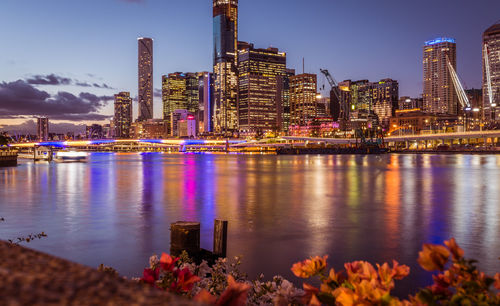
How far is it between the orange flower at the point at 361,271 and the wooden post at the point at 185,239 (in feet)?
18.3

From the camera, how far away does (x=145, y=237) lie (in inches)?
→ 618

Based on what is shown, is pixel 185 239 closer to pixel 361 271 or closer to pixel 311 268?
pixel 311 268

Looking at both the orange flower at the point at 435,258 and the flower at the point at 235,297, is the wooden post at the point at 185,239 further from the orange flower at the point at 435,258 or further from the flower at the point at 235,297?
the orange flower at the point at 435,258

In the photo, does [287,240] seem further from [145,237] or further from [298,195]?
[298,195]

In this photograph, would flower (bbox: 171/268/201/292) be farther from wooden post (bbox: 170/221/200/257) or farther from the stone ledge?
wooden post (bbox: 170/221/200/257)

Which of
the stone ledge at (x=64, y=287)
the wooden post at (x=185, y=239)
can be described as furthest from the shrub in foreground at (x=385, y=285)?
the wooden post at (x=185, y=239)

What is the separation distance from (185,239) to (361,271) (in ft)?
18.7

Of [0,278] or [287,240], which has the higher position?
[0,278]

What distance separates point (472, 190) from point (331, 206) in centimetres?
1704

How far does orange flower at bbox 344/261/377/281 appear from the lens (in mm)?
3268

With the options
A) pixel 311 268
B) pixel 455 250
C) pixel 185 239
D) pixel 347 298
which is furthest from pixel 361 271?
pixel 185 239

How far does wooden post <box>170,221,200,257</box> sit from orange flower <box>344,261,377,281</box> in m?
5.59

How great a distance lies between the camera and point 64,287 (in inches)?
63.1

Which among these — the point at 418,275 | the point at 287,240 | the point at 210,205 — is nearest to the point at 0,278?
the point at 418,275
